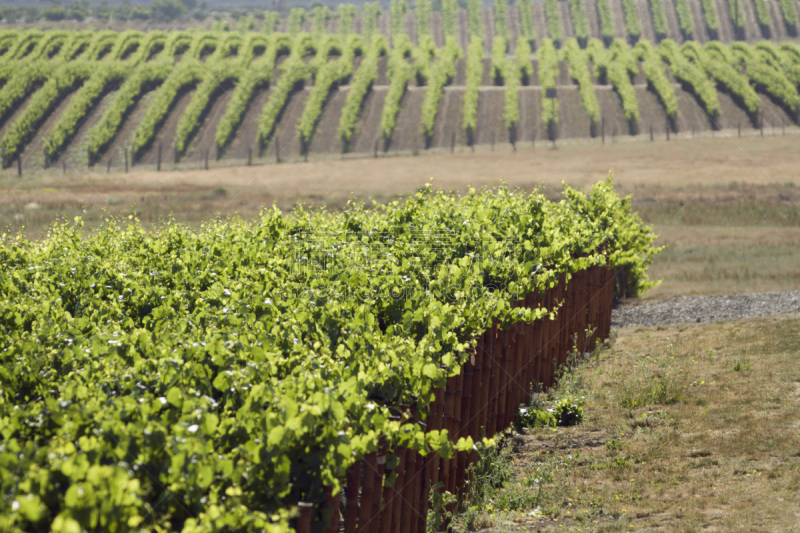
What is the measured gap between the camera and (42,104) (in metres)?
61.4

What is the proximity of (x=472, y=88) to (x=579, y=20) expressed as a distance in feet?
232

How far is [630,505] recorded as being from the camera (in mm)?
5895

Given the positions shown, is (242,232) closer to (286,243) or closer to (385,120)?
(286,243)

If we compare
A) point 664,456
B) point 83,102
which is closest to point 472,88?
point 83,102

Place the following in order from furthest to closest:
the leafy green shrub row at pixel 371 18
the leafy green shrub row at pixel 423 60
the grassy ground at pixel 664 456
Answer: the leafy green shrub row at pixel 371 18, the leafy green shrub row at pixel 423 60, the grassy ground at pixel 664 456

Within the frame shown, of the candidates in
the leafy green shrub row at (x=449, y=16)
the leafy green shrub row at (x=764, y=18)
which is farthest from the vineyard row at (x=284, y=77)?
the leafy green shrub row at (x=449, y=16)

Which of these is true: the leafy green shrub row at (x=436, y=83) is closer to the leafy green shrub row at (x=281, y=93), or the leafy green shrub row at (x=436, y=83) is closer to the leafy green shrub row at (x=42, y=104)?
the leafy green shrub row at (x=281, y=93)

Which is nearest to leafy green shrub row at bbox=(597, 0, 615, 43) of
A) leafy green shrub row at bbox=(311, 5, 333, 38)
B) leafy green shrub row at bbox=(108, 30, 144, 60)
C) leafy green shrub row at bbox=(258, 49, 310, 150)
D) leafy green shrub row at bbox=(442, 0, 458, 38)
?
leafy green shrub row at bbox=(442, 0, 458, 38)

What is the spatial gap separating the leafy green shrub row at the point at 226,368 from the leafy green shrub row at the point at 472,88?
2117 inches

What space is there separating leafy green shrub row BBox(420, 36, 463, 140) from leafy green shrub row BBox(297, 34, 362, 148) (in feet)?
30.7

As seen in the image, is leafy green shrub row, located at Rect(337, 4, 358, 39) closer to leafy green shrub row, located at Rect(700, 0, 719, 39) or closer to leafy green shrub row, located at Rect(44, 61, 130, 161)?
leafy green shrub row, located at Rect(700, 0, 719, 39)

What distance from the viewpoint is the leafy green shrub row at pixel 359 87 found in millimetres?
61219

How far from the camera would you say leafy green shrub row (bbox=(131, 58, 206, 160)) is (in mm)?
58688

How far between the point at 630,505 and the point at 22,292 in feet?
21.3
